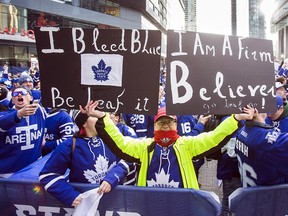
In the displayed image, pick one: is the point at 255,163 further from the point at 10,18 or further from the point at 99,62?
the point at 10,18

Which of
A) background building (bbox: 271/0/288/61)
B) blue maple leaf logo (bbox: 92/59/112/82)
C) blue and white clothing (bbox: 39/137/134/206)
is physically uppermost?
background building (bbox: 271/0/288/61)

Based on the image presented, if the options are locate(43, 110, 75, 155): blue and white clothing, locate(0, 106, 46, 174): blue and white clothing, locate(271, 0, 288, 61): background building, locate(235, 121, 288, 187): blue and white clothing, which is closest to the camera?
locate(235, 121, 288, 187): blue and white clothing

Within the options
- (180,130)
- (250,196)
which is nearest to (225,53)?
(250,196)

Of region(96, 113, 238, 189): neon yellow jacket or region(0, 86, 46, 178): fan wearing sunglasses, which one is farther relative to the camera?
region(0, 86, 46, 178): fan wearing sunglasses

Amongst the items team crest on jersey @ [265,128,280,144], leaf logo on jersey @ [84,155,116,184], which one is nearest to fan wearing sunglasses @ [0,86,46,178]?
leaf logo on jersey @ [84,155,116,184]

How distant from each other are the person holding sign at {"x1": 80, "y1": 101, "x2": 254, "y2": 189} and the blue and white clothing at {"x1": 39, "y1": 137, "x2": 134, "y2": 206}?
0.51 feet

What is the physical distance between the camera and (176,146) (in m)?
3.05

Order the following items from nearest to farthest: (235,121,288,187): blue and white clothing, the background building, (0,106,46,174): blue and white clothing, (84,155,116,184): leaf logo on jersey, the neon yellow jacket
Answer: (235,121,288,187): blue and white clothing < the neon yellow jacket < (84,155,116,184): leaf logo on jersey < (0,106,46,174): blue and white clothing < the background building

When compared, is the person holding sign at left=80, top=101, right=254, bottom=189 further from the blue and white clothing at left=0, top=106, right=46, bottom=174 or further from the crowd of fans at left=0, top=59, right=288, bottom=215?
the blue and white clothing at left=0, top=106, right=46, bottom=174

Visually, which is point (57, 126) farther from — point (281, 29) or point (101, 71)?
point (281, 29)

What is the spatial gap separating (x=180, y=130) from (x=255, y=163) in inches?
94.0

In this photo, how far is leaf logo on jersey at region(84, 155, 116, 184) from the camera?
311cm

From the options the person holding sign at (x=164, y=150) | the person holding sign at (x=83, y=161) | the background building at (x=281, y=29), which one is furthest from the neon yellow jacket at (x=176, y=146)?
the background building at (x=281, y=29)

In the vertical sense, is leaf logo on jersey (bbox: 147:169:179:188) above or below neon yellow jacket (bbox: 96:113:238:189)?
below
